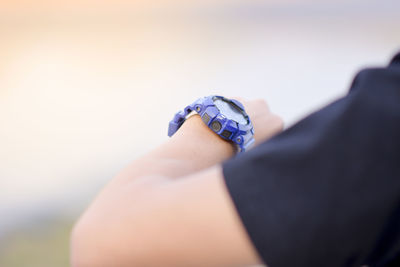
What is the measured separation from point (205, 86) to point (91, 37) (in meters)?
2.01

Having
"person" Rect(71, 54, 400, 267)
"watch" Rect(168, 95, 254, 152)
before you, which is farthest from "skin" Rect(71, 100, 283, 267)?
"watch" Rect(168, 95, 254, 152)

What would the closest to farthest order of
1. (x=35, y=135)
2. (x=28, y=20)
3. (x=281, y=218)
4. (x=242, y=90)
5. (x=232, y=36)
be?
(x=281, y=218)
(x=35, y=135)
(x=242, y=90)
(x=232, y=36)
(x=28, y=20)

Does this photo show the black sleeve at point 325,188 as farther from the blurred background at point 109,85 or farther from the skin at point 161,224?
the blurred background at point 109,85

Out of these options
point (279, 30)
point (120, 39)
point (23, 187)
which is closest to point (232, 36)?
point (279, 30)

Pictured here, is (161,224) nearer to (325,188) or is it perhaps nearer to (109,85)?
(325,188)

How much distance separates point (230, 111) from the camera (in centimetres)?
66

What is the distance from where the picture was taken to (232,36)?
4398mm

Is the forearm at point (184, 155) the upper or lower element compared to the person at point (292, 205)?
upper

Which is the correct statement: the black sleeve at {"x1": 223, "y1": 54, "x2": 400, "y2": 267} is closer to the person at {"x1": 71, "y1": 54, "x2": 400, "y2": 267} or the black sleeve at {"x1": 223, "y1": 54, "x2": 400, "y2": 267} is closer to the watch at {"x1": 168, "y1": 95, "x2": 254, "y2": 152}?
the person at {"x1": 71, "y1": 54, "x2": 400, "y2": 267}

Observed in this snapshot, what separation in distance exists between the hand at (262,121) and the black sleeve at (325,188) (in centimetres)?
29

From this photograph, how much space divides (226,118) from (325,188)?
25cm

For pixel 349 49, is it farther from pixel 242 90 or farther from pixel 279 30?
pixel 242 90

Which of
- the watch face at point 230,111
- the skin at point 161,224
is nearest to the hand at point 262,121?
the watch face at point 230,111

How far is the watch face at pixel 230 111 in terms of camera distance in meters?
0.65
